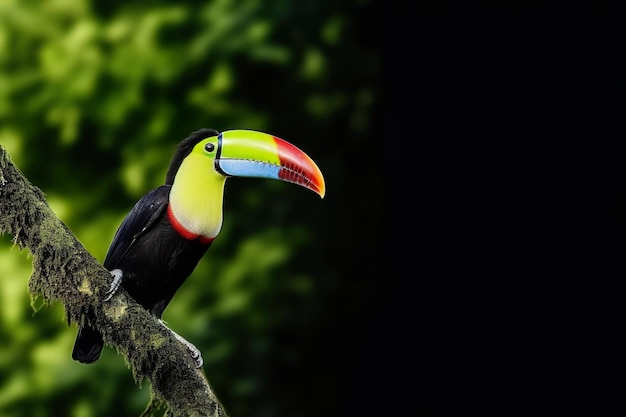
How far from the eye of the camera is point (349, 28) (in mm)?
3844

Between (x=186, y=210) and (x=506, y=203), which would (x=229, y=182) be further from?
(x=506, y=203)

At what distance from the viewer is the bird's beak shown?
7.62 feet

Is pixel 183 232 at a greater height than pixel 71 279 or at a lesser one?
greater

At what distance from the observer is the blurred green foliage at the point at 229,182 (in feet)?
10.4

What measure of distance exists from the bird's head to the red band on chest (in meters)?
0.01

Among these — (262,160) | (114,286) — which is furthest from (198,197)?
(114,286)

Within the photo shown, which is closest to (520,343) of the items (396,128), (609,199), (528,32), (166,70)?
(609,199)

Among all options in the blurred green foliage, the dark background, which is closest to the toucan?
the blurred green foliage

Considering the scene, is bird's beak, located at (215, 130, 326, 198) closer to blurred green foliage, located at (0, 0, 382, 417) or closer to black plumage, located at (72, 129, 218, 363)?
black plumage, located at (72, 129, 218, 363)

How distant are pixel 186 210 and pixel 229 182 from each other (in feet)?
3.32

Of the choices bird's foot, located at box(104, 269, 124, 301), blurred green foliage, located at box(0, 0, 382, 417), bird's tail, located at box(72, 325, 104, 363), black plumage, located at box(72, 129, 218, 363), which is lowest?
bird's tail, located at box(72, 325, 104, 363)

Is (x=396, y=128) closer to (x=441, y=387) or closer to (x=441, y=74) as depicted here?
(x=441, y=74)

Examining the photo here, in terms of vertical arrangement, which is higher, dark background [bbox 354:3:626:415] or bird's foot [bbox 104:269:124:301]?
dark background [bbox 354:3:626:415]

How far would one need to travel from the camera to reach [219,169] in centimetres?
233
